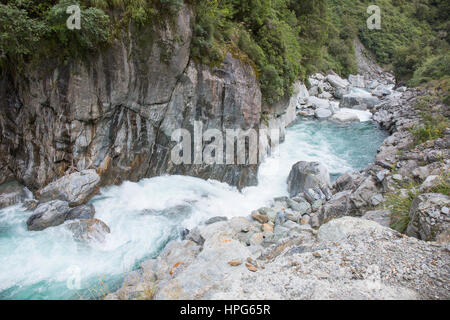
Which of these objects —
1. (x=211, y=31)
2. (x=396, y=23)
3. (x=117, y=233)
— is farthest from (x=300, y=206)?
(x=396, y=23)

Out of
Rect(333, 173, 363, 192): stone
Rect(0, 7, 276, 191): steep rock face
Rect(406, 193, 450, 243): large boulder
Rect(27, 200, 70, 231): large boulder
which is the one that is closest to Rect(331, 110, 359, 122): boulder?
Rect(333, 173, 363, 192): stone

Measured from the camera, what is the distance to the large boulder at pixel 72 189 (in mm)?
7223

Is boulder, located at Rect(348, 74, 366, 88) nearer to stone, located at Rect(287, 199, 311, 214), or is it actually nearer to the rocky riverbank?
the rocky riverbank

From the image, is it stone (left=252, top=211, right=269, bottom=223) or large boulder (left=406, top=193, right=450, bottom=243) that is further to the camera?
stone (left=252, top=211, right=269, bottom=223)

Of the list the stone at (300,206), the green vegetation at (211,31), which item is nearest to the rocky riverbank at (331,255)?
the stone at (300,206)

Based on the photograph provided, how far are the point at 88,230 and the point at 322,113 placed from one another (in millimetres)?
18511

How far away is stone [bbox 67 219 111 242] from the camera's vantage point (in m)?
6.50

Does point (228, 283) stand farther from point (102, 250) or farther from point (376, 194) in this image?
point (376, 194)

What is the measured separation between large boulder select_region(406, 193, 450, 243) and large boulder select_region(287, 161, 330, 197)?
5418mm

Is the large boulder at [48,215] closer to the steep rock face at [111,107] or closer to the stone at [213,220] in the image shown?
the steep rock face at [111,107]

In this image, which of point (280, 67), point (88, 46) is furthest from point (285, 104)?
point (88, 46)

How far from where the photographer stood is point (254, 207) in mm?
9461

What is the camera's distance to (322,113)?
778 inches

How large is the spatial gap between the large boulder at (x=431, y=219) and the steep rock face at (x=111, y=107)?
23.2ft
